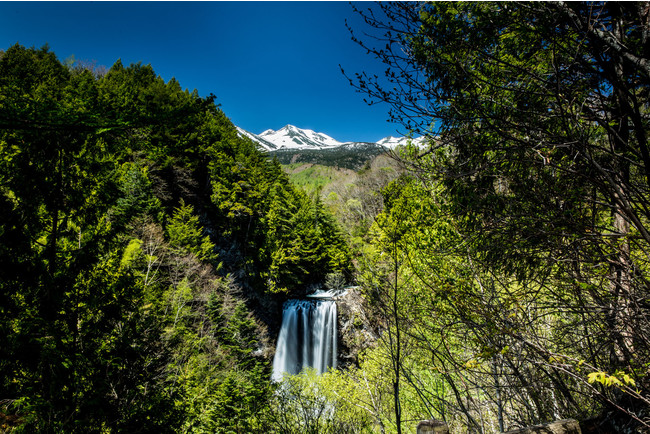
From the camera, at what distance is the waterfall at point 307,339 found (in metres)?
20.6

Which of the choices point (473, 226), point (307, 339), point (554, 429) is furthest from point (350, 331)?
point (554, 429)

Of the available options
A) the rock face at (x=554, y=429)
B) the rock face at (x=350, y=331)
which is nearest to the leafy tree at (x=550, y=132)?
the rock face at (x=554, y=429)

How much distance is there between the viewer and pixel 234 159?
23281mm

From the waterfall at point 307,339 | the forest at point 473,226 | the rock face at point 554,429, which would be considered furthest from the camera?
the waterfall at point 307,339

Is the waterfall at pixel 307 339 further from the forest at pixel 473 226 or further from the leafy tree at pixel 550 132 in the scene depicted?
the leafy tree at pixel 550 132

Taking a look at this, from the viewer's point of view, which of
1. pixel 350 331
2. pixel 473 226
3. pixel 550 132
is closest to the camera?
pixel 550 132

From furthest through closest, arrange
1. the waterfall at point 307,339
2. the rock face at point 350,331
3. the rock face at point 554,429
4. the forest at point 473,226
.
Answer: the waterfall at point 307,339, the rock face at point 350,331, the forest at point 473,226, the rock face at point 554,429

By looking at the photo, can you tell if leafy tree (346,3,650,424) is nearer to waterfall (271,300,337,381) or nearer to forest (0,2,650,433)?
forest (0,2,650,433)

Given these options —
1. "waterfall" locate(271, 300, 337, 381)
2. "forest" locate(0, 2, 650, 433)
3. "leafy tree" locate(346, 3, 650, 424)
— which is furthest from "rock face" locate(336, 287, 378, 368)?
"leafy tree" locate(346, 3, 650, 424)

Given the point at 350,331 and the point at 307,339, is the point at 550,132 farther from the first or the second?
the point at 307,339

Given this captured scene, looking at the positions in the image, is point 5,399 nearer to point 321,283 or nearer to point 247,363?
point 247,363

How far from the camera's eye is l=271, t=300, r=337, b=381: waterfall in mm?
20625

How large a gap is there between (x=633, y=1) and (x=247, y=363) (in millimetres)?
16369

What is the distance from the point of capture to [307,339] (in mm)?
21828
